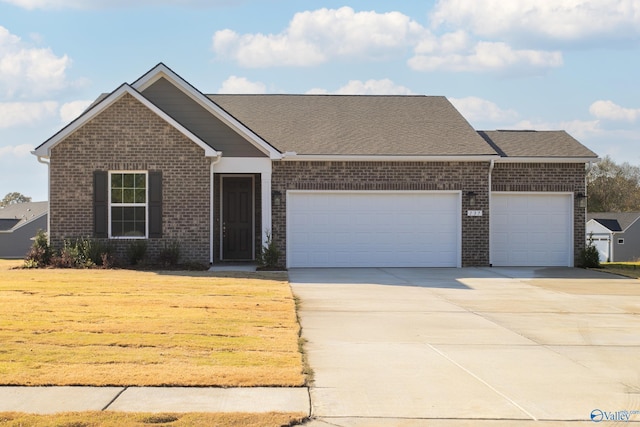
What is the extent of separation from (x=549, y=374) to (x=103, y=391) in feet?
14.4

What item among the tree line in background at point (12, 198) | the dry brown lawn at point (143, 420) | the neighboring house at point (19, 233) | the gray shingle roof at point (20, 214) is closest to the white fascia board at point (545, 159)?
the dry brown lawn at point (143, 420)

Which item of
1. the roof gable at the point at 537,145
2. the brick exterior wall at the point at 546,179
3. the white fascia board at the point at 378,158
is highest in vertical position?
the roof gable at the point at 537,145

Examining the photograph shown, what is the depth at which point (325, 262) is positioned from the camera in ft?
69.5

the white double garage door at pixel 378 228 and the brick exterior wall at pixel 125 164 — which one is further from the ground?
the brick exterior wall at pixel 125 164

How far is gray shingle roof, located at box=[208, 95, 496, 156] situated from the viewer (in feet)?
69.7

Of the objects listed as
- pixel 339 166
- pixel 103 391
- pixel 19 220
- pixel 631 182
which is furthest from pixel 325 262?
pixel 631 182

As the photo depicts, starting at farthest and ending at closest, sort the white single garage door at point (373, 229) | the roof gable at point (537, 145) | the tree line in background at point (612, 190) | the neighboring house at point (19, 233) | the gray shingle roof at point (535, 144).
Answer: the tree line in background at point (612, 190) < the neighboring house at point (19, 233) < the gray shingle roof at point (535, 144) < the roof gable at point (537, 145) < the white single garage door at point (373, 229)

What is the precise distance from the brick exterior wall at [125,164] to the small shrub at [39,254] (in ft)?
0.96

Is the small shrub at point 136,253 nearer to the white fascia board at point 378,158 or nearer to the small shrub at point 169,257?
the small shrub at point 169,257

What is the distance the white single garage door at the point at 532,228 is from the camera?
2198 centimetres

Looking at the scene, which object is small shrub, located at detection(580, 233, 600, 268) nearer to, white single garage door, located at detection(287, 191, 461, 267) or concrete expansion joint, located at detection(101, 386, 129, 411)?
white single garage door, located at detection(287, 191, 461, 267)

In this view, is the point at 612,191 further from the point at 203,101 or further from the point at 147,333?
the point at 147,333

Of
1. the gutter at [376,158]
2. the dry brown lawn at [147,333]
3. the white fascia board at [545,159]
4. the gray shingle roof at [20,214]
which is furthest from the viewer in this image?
the gray shingle roof at [20,214]

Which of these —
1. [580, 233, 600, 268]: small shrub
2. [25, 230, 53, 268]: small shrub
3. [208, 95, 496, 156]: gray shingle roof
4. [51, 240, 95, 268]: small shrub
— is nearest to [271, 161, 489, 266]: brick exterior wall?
[208, 95, 496, 156]: gray shingle roof
